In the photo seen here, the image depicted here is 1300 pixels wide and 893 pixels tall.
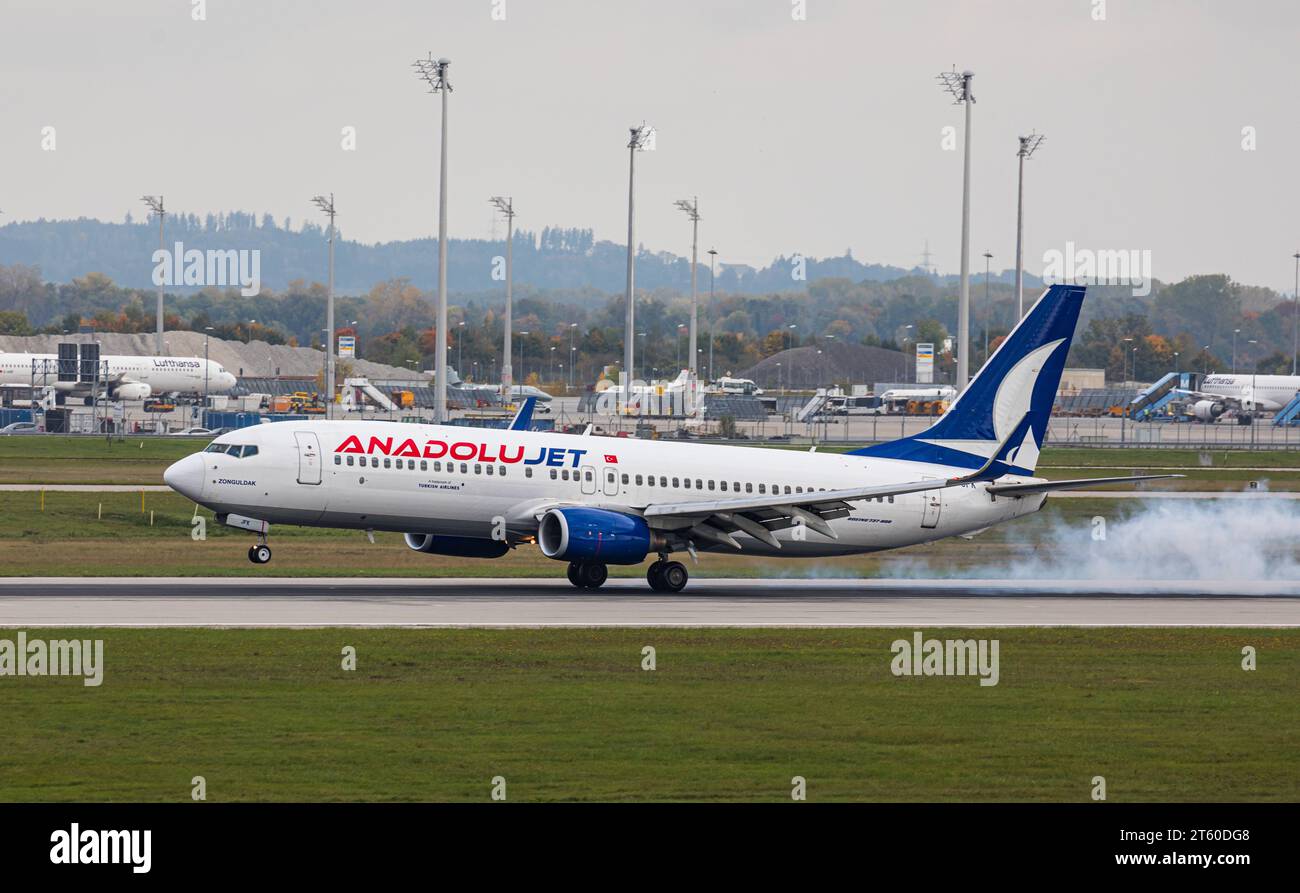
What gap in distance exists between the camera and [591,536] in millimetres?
44844

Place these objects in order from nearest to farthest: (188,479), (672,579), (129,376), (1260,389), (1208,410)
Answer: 1. (188,479)
2. (672,579)
3. (129,376)
4. (1208,410)
5. (1260,389)

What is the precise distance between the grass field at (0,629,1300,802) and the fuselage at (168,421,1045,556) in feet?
32.4

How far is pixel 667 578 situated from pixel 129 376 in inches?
5441

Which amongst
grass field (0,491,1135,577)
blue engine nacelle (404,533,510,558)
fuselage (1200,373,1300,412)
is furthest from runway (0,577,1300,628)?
fuselage (1200,373,1300,412)

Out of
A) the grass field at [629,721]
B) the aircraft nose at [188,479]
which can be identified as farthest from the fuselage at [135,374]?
the grass field at [629,721]

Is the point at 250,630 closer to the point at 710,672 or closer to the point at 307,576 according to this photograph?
the point at 710,672

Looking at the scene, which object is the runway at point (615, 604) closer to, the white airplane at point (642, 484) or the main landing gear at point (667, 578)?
the main landing gear at point (667, 578)

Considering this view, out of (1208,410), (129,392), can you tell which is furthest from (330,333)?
(1208,410)

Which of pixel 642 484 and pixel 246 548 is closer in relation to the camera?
pixel 642 484

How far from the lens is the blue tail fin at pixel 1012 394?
51.2 meters

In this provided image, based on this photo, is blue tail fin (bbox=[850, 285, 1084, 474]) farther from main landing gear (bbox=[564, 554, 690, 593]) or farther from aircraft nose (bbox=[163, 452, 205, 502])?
aircraft nose (bbox=[163, 452, 205, 502])

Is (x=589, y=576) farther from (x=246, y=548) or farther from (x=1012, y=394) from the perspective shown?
(x=246, y=548)

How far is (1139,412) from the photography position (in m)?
188
